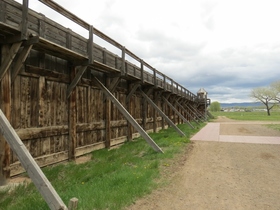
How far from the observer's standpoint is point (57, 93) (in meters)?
7.11

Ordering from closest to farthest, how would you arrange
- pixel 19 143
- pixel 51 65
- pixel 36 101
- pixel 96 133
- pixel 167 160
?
pixel 19 143 → pixel 36 101 → pixel 51 65 → pixel 167 160 → pixel 96 133

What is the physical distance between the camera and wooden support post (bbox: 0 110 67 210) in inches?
128

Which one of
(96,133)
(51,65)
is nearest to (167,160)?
(96,133)

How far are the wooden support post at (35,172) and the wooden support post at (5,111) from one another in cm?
163

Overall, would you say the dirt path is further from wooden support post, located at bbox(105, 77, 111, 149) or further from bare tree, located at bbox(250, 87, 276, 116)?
bare tree, located at bbox(250, 87, 276, 116)

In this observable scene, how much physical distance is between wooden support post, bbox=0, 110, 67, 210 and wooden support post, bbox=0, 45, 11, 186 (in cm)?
163

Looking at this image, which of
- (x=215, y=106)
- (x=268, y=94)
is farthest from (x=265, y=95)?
(x=215, y=106)

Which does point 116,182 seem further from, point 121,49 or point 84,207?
point 121,49

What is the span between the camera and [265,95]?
2633 inches

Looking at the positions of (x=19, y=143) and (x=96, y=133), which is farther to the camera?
(x=96, y=133)

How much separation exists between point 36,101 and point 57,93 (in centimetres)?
89

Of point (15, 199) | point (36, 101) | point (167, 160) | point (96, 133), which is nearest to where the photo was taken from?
point (15, 199)

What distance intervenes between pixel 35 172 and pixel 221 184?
3947 millimetres

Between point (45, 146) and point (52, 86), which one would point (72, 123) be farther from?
point (52, 86)
